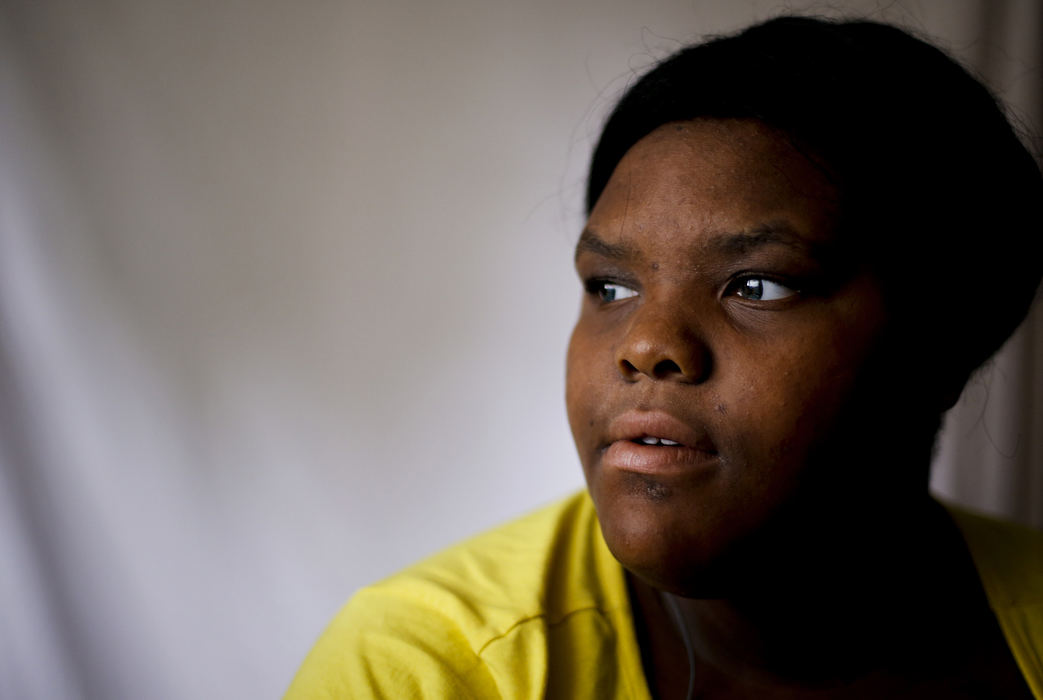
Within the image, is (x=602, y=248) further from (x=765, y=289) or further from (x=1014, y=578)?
(x=1014, y=578)

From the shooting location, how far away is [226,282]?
1.55m

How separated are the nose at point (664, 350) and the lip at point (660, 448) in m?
0.05

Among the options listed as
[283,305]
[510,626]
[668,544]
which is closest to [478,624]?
[510,626]

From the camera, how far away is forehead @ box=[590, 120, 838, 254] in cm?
82

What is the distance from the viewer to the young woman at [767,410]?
794mm

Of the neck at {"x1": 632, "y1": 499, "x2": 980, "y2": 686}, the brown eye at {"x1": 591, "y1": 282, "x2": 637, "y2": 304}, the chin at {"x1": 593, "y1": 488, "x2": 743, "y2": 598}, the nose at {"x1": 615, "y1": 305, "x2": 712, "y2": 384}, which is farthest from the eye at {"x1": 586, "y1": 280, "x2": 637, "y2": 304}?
the neck at {"x1": 632, "y1": 499, "x2": 980, "y2": 686}

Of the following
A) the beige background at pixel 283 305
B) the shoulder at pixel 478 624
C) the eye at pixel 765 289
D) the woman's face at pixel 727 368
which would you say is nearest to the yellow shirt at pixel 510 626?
the shoulder at pixel 478 624

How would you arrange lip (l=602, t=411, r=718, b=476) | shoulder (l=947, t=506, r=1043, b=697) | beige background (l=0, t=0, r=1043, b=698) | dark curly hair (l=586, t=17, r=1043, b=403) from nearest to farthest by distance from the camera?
1. lip (l=602, t=411, r=718, b=476)
2. dark curly hair (l=586, t=17, r=1043, b=403)
3. shoulder (l=947, t=506, r=1043, b=697)
4. beige background (l=0, t=0, r=1043, b=698)

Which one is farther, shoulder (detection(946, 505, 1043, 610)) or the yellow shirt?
shoulder (detection(946, 505, 1043, 610))

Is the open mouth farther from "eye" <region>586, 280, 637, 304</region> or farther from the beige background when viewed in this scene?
the beige background

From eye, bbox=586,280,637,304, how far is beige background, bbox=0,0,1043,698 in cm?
74

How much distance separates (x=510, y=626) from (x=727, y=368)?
1.28 feet

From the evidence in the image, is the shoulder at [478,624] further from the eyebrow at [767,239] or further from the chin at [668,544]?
the eyebrow at [767,239]

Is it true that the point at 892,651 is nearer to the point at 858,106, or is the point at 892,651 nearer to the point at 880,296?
the point at 880,296
